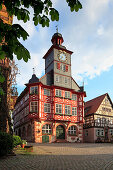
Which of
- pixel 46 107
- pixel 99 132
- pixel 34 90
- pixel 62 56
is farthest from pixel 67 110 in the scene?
pixel 62 56

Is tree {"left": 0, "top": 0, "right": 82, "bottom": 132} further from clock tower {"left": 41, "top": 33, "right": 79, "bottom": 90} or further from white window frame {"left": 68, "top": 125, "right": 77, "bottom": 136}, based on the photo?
white window frame {"left": 68, "top": 125, "right": 77, "bottom": 136}

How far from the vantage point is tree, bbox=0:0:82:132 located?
3279mm

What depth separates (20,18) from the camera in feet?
11.7

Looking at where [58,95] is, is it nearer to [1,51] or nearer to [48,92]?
[48,92]

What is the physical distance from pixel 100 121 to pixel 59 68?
14.3 metres

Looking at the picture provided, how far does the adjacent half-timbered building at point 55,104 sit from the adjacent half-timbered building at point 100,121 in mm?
4508

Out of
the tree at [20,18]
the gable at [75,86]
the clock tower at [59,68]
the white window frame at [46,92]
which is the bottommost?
the tree at [20,18]

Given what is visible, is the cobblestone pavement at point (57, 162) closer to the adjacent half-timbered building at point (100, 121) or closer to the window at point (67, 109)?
the window at point (67, 109)

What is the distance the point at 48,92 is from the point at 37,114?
4.56 metres

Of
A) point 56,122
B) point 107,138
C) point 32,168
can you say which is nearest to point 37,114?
point 56,122

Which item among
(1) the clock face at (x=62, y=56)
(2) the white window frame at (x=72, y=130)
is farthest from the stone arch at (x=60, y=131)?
(1) the clock face at (x=62, y=56)

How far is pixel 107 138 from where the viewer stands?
3738cm

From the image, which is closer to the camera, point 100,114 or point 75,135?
point 75,135

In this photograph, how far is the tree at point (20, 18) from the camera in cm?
328
